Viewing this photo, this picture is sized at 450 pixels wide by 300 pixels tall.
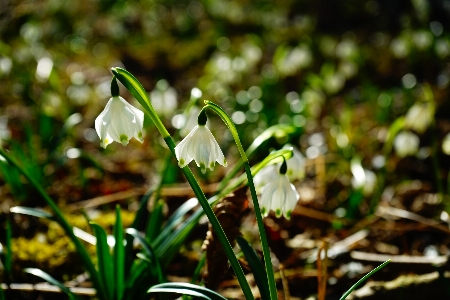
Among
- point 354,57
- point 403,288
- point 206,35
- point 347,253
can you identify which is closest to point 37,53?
point 206,35

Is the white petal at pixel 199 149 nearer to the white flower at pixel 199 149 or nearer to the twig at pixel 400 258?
the white flower at pixel 199 149

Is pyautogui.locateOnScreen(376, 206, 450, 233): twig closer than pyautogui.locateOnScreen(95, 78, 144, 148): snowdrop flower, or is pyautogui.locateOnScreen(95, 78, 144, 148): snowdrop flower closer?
pyautogui.locateOnScreen(95, 78, 144, 148): snowdrop flower

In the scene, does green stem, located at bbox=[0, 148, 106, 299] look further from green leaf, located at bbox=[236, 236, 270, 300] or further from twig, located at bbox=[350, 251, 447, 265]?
twig, located at bbox=[350, 251, 447, 265]

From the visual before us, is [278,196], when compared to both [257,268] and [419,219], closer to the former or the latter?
[257,268]

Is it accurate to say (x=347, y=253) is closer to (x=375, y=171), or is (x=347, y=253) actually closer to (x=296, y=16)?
(x=375, y=171)

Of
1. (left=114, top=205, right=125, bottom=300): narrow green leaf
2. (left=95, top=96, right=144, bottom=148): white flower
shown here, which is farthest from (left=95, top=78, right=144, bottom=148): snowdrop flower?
(left=114, top=205, right=125, bottom=300): narrow green leaf

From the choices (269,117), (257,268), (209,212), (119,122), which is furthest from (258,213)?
(269,117)
